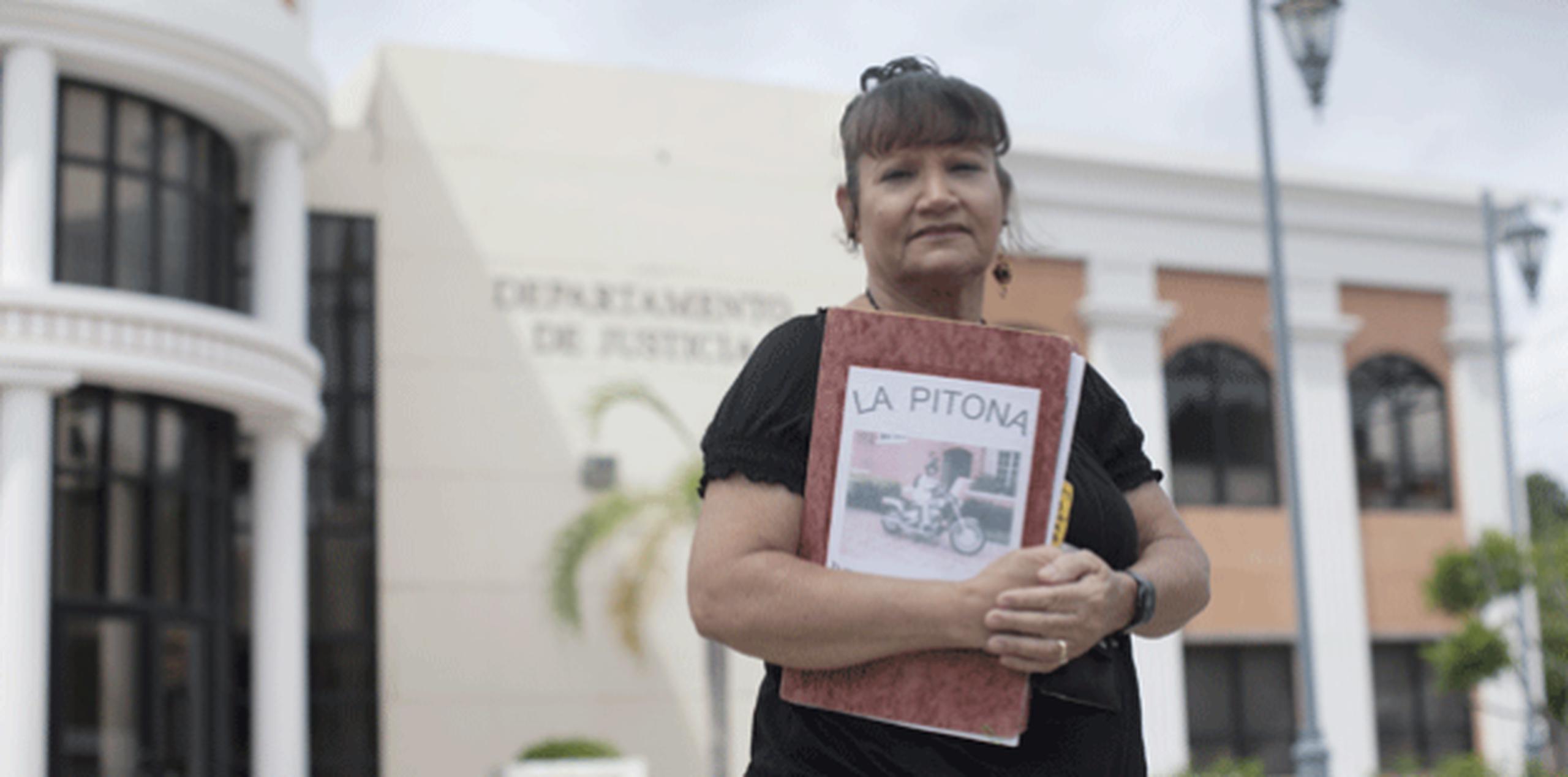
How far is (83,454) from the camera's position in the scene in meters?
16.3

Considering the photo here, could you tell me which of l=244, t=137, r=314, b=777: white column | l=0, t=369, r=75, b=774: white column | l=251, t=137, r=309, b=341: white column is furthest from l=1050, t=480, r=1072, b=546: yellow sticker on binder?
l=251, t=137, r=309, b=341: white column

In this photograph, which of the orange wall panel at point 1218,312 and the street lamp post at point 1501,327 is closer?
the street lamp post at point 1501,327

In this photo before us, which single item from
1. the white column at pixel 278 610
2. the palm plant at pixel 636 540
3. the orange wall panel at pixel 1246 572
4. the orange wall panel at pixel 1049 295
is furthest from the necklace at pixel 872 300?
the orange wall panel at pixel 1246 572

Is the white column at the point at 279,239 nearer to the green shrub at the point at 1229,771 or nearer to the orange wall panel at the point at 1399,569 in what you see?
the green shrub at the point at 1229,771

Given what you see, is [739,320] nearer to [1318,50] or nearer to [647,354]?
[647,354]

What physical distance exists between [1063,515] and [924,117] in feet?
1.79

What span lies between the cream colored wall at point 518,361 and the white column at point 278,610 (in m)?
1.90

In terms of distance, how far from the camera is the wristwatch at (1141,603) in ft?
7.25

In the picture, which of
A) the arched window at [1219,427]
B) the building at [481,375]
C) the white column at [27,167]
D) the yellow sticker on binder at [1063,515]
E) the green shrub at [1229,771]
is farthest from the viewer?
the arched window at [1219,427]

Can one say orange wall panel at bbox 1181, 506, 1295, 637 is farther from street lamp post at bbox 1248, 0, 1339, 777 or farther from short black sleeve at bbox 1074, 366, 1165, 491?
short black sleeve at bbox 1074, 366, 1165, 491

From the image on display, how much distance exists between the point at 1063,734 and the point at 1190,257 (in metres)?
22.7

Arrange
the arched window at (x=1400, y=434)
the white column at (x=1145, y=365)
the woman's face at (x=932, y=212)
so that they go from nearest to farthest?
the woman's face at (x=932, y=212) → the white column at (x=1145, y=365) → the arched window at (x=1400, y=434)

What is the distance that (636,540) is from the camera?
68.7 ft

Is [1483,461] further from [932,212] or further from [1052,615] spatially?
[1052,615]
